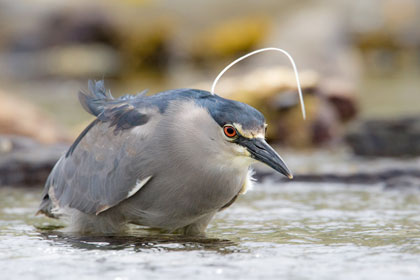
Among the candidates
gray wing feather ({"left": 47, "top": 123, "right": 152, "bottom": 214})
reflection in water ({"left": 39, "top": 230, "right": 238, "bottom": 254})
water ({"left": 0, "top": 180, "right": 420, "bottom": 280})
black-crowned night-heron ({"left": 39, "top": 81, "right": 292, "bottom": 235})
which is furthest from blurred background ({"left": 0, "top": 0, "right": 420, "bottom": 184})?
reflection in water ({"left": 39, "top": 230, "right": 238, "bottom": 254})

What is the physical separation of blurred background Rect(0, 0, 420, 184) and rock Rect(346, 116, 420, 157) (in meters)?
0.01

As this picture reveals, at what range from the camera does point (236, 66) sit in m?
18.2

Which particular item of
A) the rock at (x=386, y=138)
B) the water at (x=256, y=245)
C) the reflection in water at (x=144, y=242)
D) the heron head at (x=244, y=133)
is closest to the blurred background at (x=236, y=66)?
the rock at (x=386, y=138)

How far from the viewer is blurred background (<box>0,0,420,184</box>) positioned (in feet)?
26.7

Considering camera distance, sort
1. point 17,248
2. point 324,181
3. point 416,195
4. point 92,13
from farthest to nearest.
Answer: point 92,13 < point 324,181 < point 416,195 < point 17,248

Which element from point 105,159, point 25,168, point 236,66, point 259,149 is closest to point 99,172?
point 105,159

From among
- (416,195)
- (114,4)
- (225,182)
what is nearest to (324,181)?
(416,195)

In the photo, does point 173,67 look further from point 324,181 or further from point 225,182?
point 225,182

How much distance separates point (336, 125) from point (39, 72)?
13441 mm

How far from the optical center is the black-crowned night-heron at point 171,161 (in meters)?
4.43

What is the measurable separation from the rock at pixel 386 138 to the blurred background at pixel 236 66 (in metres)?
0.01

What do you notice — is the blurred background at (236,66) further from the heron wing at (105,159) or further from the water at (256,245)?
the heron wing at (105,159)

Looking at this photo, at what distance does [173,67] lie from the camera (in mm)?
21797

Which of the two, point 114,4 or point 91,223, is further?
point 114,4
